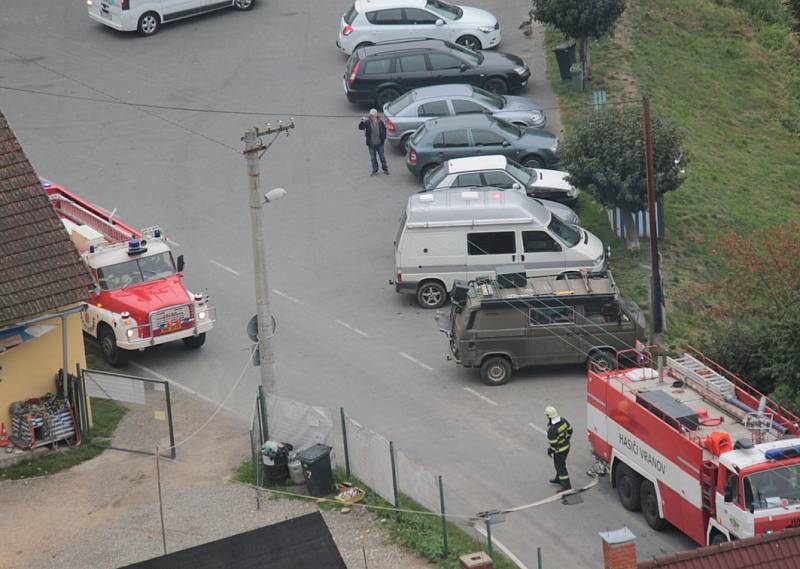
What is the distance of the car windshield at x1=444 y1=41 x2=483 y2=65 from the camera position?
1460 inches

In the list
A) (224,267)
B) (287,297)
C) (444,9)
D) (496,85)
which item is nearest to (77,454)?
(287,297)

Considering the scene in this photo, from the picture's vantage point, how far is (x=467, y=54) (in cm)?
3734

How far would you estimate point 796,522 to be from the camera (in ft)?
60.9

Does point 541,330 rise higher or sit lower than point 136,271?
lower

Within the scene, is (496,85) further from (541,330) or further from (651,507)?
(651,507)

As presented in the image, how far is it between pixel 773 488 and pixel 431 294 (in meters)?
10.9

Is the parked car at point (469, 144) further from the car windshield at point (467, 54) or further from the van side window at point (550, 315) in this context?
the van side window at point (550, 315)

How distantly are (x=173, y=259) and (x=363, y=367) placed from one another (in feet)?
16.1

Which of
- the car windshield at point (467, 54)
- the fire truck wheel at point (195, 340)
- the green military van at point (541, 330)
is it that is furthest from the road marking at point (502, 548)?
the car windshield at point (467, 54)

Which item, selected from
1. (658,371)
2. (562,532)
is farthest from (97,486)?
(658,371)

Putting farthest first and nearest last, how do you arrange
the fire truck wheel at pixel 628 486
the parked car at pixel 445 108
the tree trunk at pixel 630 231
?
1. the parked car at pixel 445 108
2. the tree trunk at pixel 630 231
3. the fire truck wheel at pixel 628 486

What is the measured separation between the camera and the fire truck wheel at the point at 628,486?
21.3 m

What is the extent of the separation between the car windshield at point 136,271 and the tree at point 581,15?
1421 centimetres

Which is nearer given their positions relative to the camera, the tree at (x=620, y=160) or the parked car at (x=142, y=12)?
the tree at (x=620, y=160)
